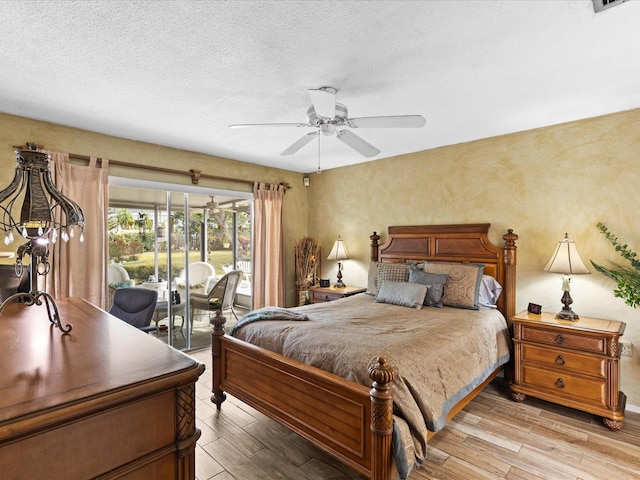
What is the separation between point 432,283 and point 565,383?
134cm

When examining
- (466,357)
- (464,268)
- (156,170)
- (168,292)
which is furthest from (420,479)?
(156,170)

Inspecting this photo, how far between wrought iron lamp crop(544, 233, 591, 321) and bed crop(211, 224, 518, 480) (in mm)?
482

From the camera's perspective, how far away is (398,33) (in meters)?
1.88

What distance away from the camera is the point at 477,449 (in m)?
2.35

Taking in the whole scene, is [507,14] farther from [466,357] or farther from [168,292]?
[168,292]

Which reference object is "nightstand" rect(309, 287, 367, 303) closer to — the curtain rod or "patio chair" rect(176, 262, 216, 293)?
"patio chair" rect(176, 262, 216, 293)

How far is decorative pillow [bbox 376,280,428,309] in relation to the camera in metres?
3.34

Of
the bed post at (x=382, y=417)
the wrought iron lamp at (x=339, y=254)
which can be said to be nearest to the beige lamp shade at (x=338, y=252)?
the wrought iron lamp at (x=339, y=254)

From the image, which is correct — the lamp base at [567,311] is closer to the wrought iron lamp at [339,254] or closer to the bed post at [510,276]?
the bed post at [510,276]

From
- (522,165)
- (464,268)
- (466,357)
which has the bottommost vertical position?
(466,357)

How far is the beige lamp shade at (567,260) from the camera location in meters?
2.94

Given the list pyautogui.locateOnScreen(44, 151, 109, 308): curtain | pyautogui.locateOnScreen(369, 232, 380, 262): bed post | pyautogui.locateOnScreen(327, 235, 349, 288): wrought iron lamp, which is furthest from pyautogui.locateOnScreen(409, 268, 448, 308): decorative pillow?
pyautogui.locateOnScreen(44, 151, 109, 308): curtain

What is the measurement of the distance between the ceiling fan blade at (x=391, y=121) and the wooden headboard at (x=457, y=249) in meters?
1.84

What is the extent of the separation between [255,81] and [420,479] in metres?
2.85
